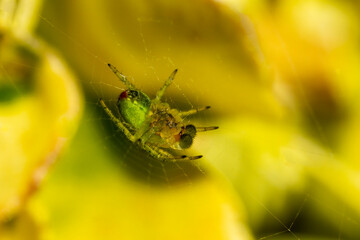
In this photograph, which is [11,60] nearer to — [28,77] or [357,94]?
[28,77]

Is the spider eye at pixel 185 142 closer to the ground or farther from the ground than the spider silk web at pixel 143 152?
closer to the ground

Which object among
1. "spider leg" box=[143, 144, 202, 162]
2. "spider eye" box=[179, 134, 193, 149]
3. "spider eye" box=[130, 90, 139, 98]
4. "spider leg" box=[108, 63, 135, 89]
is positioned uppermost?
"spider leg" box=[108, 63, 135, 89]

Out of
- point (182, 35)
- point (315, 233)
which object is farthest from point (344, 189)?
point (182, 35)

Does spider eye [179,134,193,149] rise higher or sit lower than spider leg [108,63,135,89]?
lower

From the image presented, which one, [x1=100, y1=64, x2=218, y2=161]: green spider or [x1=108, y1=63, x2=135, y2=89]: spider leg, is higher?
[x1=108, y1=63, x2=135, y2=89]: spider leg

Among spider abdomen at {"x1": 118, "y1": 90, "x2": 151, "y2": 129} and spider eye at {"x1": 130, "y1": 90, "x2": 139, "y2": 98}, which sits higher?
spider eye at {"x1": 130, "y1": 90, "x2": 139, "y2": 98}
